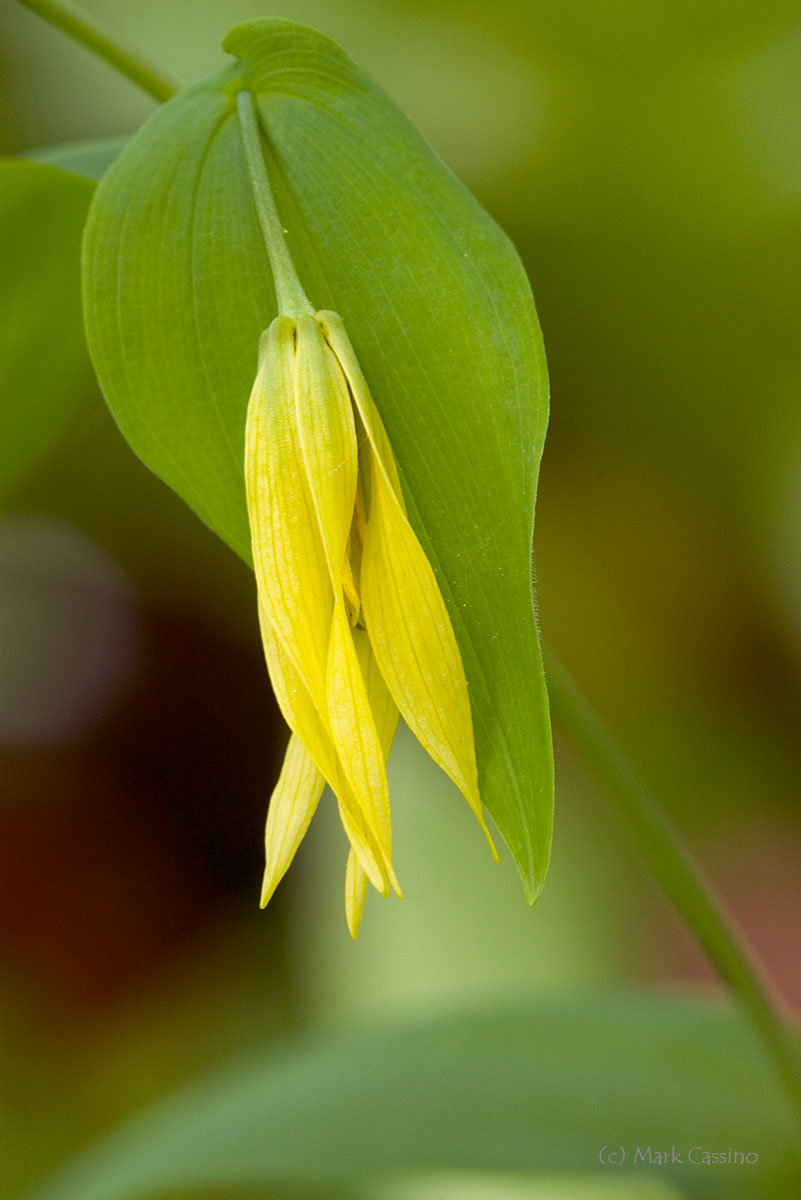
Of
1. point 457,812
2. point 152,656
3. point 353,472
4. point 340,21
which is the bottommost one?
point 457,812

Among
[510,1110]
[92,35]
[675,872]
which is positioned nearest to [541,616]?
[510,1110]

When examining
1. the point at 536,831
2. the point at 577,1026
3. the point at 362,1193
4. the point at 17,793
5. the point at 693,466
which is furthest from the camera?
the point at 17,793

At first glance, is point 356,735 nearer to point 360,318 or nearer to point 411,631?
point 411,631

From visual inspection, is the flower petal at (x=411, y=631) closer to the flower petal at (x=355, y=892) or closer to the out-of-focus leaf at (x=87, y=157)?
the flower petal at (x=355, y=892)

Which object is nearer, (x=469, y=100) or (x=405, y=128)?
(x=405, y=128)

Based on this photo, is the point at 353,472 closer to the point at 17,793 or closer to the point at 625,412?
the point at 625,412

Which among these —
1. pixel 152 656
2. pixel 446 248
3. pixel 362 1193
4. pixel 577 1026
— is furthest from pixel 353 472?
pixel 152 656

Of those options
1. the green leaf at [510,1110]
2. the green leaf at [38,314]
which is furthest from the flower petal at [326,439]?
the green leaf at [510,1110]

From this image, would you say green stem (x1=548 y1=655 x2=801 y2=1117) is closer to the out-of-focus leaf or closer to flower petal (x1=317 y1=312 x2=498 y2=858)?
flower petal (x1=317 y1=312 x2=498 y2=858)
